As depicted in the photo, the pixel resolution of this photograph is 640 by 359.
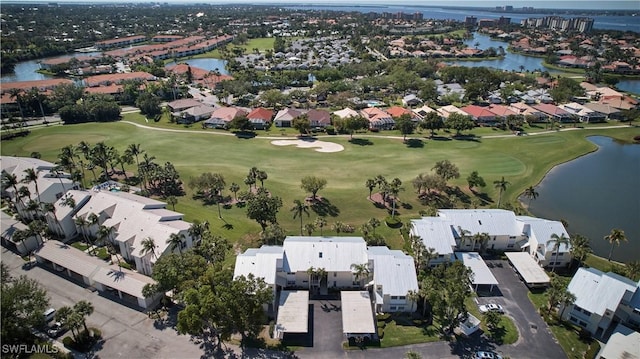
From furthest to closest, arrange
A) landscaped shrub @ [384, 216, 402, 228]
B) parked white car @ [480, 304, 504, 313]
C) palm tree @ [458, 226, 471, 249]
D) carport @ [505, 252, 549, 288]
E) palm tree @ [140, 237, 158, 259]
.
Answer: landscaped shrub @ [384, 216, 402, 228]
palm tree @ [458, 226, 471, 249]
carport @ [505, 252, 549, 288]
palm tree @ [140, 237, 158, 259]
parked white car @ [480, 304, 504, 313]

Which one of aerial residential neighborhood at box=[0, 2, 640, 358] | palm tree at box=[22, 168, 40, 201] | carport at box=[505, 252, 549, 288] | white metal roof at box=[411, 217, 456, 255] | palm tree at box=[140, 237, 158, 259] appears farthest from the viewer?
palm tree at box=[22, 168, 40, 201]

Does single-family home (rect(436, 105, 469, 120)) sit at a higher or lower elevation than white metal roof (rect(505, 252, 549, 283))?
higher

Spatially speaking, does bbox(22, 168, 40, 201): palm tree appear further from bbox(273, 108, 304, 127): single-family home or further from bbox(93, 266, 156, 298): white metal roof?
bbox(273, 108, 304, 127): single-family home

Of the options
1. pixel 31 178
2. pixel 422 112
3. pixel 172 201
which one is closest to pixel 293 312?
pixel 172 201

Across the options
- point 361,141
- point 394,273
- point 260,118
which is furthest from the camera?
point 260,118

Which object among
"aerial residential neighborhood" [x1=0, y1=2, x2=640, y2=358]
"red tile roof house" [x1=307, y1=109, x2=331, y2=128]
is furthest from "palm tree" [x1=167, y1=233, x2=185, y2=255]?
"red tile roof house" [x1=307, y1=109, x2=331, y2=128]

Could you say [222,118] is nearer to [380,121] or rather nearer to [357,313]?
[380,121]

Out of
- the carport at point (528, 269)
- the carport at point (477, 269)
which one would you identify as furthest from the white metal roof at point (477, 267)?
the carport at point (528, 269)

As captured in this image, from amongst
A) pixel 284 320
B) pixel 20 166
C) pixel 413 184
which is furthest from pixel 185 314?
pixel 20 166
